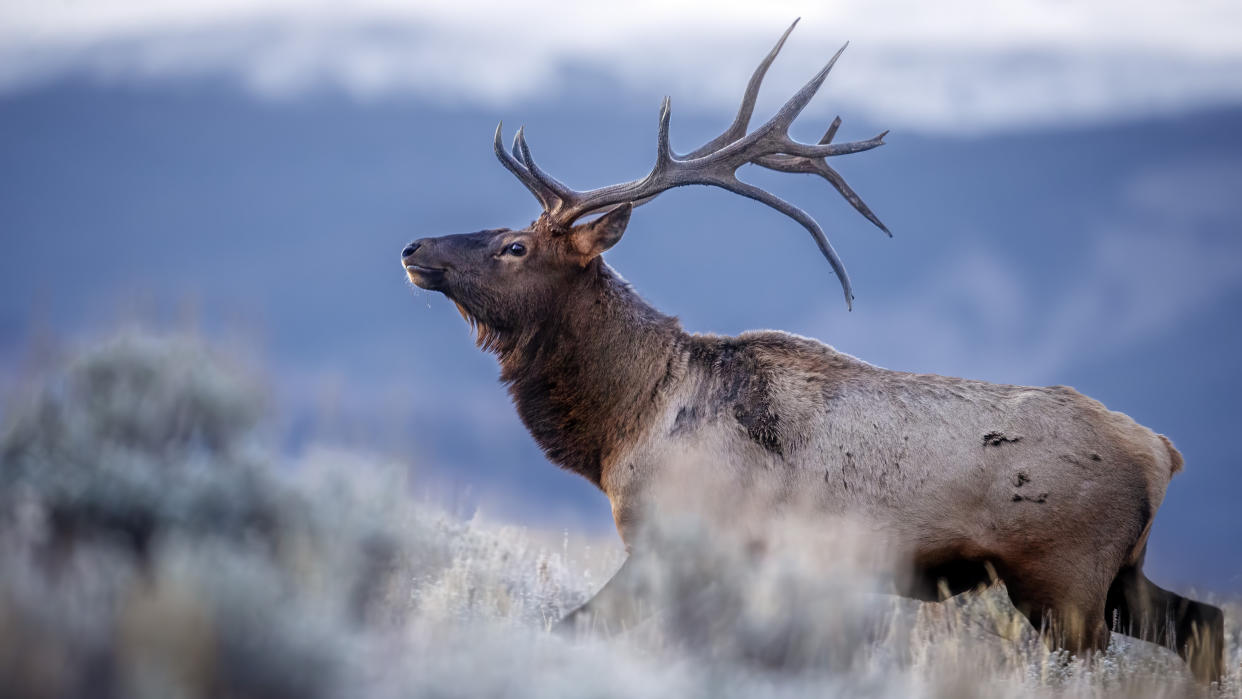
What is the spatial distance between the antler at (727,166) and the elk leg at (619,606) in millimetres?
2369

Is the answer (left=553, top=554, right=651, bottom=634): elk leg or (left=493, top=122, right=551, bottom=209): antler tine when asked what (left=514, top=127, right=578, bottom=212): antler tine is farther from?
(left=553, top=554, right=651, bottom=634): elk leg

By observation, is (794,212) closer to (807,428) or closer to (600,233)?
(600,233)

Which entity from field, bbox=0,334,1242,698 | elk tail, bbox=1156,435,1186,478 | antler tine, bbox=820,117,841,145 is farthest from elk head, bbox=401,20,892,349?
elk tail, bbox=1156,435,1186,478

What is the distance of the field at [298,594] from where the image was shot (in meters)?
3.58

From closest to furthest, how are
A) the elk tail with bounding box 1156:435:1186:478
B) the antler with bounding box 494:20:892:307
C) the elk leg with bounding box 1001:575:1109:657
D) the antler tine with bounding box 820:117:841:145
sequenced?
1. the elk leg with bounding box 1001:575:1109:657
2. the elk tail with bounding box 1156:435:1186:478
3. the antler with bounding box 494:20:892:307
4. the antler tine with bounding box 820:117:841:145

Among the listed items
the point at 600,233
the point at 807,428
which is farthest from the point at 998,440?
the point at 600,233

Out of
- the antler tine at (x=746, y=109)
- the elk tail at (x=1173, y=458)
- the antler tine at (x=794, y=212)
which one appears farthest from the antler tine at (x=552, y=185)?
the elk tail at (x=1173, y=458)

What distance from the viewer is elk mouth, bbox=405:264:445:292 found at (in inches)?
294

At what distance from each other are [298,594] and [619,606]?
2197 mm

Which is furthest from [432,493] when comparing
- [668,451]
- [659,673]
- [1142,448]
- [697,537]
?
[1142,448]

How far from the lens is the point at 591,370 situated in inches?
286

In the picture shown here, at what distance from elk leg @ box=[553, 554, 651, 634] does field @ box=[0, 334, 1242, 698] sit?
108mm

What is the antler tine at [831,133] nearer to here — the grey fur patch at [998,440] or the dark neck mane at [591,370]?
the dark neck mane at [591,370]

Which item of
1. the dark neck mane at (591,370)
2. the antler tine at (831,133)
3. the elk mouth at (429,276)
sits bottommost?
the dark neck mane at (591,370)
